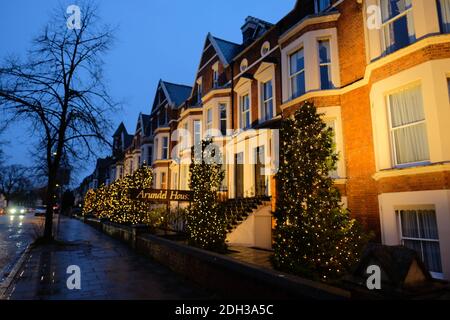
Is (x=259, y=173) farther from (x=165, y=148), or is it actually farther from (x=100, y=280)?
(x=165, y=148)

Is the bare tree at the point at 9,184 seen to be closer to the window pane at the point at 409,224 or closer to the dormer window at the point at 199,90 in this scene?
the dormer window at the point at 199,90

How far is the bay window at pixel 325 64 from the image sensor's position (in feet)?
39.3

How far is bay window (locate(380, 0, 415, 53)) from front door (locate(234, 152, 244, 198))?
9.27 metres

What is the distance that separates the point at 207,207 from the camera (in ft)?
35.9

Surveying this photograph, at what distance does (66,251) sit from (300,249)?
1077cm

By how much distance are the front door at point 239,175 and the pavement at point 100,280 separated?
6798 millimetres

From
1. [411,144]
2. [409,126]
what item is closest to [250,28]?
[409,126]

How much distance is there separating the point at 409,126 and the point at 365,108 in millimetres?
2111

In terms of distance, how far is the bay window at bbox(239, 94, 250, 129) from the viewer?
17544 millimetres

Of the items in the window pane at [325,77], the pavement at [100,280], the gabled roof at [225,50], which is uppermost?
the gabled roof at [225,50]

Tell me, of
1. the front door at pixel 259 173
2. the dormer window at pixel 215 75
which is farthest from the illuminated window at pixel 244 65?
the front door at pixel 259 173
